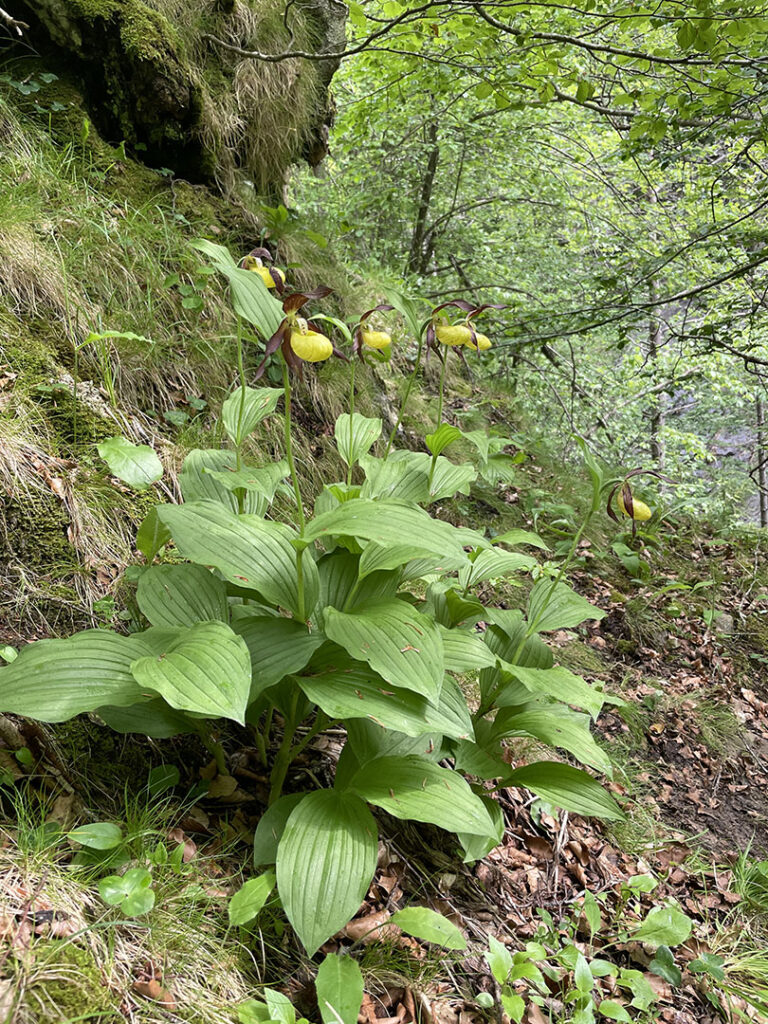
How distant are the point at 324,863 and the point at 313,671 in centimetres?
44

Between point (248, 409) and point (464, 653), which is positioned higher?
point (248, 409)

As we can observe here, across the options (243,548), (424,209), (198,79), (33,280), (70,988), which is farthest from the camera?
(424,209)

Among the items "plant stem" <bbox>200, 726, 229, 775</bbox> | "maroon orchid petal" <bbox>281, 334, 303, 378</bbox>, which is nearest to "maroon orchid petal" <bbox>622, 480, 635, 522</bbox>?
"maroon orchid petal" <bbox>281, 334, 303, 378</bbox>

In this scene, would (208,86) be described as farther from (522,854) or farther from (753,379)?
(753,379)

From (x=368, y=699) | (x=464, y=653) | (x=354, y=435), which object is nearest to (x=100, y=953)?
(x=368, y=699)

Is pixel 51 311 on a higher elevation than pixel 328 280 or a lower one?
lower

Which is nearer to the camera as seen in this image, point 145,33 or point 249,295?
point 249,295

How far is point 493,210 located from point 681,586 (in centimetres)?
536

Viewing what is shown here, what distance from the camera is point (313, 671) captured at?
154 centimetres

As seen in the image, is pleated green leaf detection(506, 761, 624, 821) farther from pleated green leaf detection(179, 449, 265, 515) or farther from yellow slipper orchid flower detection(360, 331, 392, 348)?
yellow slipper orchid flower detection(360, 331, 392, 348)

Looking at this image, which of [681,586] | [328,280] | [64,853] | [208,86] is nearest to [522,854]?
[64,853]

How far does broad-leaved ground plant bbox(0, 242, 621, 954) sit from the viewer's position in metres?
1.21

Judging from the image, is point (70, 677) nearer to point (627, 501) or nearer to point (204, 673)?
point (204, 673)

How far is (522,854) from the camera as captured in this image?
1.98 meters
